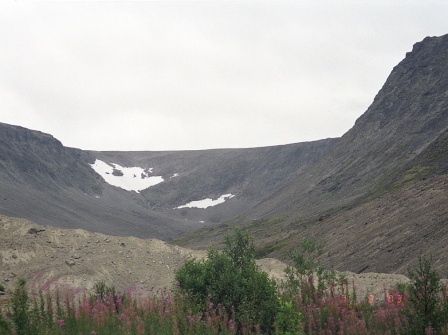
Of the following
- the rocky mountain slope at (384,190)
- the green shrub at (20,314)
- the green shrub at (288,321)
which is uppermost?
the rocky mountain slope at (384,190)

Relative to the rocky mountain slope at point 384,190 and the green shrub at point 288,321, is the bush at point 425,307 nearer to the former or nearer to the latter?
the green shrub at point 288,321

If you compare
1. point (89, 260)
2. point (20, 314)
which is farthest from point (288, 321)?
point (89, 260)

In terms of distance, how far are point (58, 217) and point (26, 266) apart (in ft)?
425

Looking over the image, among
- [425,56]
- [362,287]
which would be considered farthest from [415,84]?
[362,287]

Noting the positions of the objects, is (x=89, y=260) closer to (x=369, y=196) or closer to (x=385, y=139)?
(x=369, y=196)

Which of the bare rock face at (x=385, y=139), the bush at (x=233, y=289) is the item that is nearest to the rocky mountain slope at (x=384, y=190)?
the bare rock face at (x=385, y=139)

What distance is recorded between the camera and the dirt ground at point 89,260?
96.6 ft

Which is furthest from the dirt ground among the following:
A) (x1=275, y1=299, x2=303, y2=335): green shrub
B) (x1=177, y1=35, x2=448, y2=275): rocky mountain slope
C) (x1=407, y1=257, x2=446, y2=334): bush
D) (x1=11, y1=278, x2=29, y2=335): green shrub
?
(x1=177, y1=35, x2=448, y2=275): rocky mountain slope

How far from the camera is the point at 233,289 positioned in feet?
57.4

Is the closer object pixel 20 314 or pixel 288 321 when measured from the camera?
pixel 20 314

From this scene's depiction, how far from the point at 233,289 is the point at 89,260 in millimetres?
17668

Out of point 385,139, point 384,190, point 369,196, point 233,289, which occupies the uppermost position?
point 385,139

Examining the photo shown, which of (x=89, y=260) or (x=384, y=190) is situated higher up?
(x=384, y=190)

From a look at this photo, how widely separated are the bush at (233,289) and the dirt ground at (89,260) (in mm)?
10051
